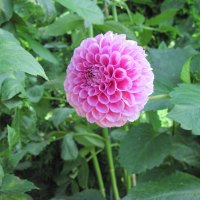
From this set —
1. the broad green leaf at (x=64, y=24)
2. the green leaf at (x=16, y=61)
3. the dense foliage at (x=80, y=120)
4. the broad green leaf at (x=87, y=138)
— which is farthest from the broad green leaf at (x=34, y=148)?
the green leaf at (x=16, y=61)

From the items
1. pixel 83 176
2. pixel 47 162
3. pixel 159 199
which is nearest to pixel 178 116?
pixel 159 199

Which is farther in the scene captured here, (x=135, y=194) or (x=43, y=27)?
(x=43, y=27)

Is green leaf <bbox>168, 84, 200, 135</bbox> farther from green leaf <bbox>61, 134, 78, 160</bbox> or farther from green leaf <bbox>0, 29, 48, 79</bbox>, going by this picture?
green leaf <bbox>61, 134, 78, 160</bbox>

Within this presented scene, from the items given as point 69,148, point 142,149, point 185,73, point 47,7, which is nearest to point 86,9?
point 47,7

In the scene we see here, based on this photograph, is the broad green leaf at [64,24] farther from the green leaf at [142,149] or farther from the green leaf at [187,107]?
the green leaf at [187,107]

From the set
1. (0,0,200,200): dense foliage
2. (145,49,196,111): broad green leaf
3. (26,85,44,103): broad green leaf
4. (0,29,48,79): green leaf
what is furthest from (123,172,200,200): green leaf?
(0,29,48,79): green leaf

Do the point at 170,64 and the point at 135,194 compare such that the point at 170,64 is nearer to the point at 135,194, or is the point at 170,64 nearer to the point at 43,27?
the point at 135,194
